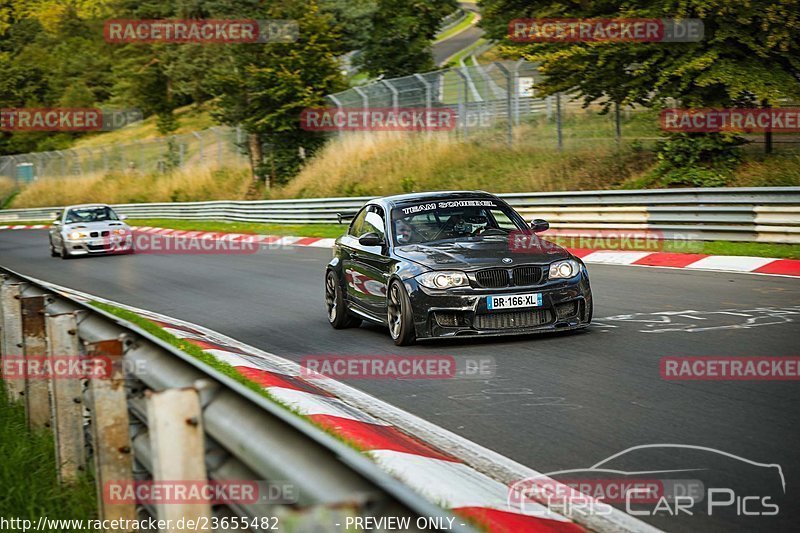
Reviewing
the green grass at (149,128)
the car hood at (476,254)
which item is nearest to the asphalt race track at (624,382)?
the car hood at (476,254)

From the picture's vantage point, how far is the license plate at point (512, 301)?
9664 millimetres

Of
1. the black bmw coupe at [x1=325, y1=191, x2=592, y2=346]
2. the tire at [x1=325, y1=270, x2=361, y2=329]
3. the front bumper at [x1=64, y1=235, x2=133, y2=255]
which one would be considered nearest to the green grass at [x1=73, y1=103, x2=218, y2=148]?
the front bumper at [x1=64, y1=235, x2=133, y2=255]

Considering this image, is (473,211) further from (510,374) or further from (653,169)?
(653,169)

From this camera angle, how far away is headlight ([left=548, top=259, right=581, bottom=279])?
9922 millimetres

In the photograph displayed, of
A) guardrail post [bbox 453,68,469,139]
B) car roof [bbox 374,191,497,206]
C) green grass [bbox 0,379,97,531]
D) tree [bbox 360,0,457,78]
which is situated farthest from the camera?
tree [bbox 360,0,457,78]

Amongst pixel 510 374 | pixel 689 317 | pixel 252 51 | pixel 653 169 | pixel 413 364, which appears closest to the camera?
pixel 510 374

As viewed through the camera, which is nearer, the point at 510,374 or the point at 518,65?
the point at 510,374

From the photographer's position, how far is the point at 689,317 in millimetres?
10836

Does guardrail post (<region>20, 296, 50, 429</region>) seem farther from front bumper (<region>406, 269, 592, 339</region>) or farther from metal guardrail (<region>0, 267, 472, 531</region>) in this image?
front bumper (<region>406, 269, 592, 339</region>)

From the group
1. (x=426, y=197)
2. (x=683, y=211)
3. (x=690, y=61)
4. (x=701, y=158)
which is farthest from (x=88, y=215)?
(x=426, y=197)

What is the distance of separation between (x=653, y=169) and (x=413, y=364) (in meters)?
15.3

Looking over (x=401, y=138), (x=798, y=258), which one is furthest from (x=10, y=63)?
(x=798, y=258)

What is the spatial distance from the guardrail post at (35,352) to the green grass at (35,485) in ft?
0.39

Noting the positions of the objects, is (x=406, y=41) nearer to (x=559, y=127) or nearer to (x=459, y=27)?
(x=559, y=127)
